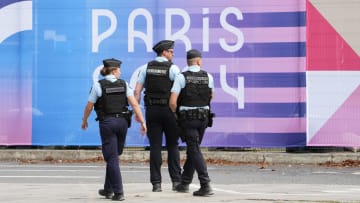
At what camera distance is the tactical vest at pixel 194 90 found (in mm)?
9695

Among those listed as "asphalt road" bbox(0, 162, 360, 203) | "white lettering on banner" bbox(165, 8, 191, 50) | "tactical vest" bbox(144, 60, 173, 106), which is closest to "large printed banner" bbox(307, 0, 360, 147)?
"asphalt road" bbox(0, 162, 360, 203)

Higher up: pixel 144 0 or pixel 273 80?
pixel 144 0

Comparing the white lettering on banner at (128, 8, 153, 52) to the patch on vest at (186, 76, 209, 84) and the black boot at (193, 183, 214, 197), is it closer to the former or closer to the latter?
the patch on vest at (186, 76, 209, 84)

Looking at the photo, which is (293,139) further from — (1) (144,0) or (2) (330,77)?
(1) (144,0)

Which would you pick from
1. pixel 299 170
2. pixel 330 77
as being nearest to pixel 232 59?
pixel 330 77

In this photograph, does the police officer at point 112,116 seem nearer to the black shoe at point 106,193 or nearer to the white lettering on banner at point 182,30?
the black shoe at point 106,193

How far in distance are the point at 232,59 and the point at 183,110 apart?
7.29 meters

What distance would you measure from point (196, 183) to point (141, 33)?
231 inches

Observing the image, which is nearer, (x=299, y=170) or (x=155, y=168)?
(x=155, y=168)

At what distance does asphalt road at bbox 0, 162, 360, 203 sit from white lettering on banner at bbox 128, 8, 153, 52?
259cm

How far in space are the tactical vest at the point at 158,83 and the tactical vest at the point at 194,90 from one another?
29 cm

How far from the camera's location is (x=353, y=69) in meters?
16.4

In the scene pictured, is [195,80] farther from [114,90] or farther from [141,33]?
[141,33]

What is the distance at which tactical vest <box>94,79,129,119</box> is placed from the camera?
945cm
